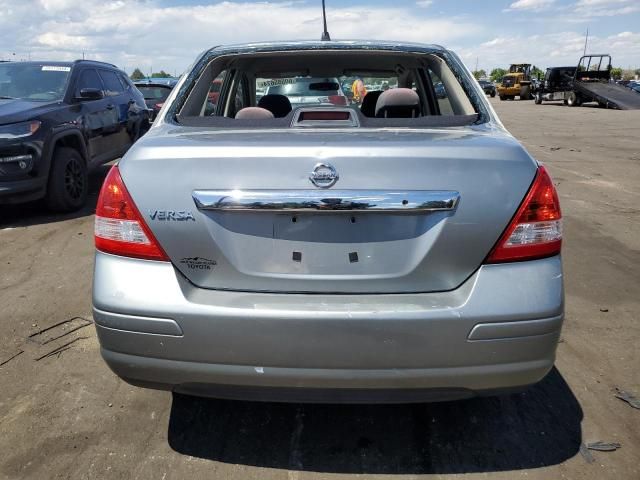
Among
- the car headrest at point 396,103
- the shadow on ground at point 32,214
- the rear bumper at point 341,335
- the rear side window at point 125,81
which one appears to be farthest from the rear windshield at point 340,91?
the rear side window at point 125,81

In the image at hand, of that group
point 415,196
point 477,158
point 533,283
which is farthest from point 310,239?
point 533,283

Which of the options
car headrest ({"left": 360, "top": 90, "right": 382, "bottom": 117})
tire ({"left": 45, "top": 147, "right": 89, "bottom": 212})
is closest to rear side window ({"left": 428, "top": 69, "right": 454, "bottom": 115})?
car headrest ({"left": 360, "top": 90, "right": 382, "bottom": 117})

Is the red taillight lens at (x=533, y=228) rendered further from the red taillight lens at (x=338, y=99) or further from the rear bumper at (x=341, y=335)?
the red taillight lens at (x=338, y=99)

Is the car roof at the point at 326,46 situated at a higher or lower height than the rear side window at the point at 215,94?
higher

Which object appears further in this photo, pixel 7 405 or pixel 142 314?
pixel 7 405

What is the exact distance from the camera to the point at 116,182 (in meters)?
2.11

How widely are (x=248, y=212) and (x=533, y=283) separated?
1053 mm

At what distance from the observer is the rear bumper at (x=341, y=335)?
6.39ft

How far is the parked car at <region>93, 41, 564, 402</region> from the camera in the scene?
1.95 m

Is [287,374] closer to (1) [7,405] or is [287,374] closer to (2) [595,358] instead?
(1) [7,405]

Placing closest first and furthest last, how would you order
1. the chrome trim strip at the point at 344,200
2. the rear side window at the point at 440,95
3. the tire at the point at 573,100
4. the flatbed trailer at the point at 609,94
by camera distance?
the chrome trim strip at the point at 344,200
the rear side window at the point at 440,95
the flatbed trailer at the point at 609,94
the tire at the point at 573,100

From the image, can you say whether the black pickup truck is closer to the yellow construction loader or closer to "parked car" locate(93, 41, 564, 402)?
the yellow construction loader

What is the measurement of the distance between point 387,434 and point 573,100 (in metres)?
32.3

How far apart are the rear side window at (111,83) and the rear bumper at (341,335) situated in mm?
6956
